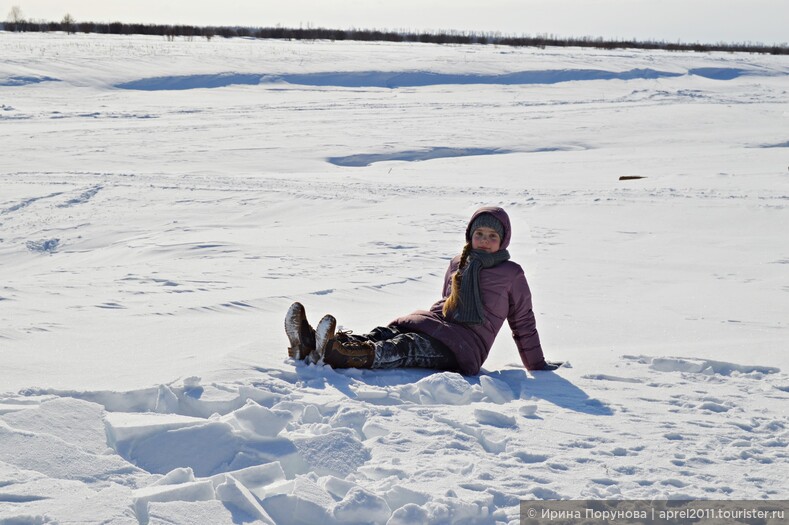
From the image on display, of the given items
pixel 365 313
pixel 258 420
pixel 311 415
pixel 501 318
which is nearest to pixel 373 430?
pixel 311 415

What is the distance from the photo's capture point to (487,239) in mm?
3959

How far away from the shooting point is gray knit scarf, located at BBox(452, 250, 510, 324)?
3920 mm

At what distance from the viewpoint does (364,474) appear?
2.64 meters

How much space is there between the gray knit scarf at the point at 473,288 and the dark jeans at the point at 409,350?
0.17 m

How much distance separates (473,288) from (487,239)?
0.24 metres

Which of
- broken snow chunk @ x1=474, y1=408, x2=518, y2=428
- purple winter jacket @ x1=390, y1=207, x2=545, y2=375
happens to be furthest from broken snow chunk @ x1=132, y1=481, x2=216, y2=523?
Answer: purple winter jacket @ x1=390, y1=207, x2=545, y2=375

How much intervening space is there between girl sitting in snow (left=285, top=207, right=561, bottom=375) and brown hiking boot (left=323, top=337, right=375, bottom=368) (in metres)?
0.07

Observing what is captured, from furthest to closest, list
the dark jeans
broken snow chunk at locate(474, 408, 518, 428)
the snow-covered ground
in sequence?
the dark jeans
broken snow chunk at locate(474, 408, 518, 428)
the snow-covered ground

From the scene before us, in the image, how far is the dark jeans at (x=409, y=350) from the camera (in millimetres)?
3828

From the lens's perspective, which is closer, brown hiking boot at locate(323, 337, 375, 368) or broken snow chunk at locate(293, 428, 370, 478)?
broken snow chunk at locate(293, 428, 370, 478)

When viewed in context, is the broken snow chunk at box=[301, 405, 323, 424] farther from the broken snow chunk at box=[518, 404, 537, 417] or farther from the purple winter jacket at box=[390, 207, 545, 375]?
the purple winter jacket at box=[390, 207, 545, 375]

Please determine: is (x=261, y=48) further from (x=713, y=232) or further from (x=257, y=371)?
(x=257, y=371)

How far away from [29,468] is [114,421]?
36 centimetres

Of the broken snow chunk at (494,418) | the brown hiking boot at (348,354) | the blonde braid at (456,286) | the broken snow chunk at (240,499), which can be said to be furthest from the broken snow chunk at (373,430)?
the blonde braid at (456,286)
